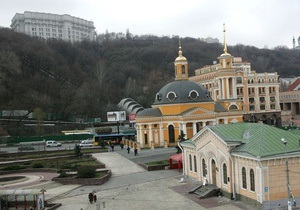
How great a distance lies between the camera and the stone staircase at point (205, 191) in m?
23.1

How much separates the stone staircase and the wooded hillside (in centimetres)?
5965

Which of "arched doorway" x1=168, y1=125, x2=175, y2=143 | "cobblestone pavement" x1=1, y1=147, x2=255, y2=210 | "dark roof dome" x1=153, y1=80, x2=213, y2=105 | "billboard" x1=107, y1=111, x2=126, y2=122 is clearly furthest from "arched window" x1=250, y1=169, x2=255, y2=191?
"billboard" x1=107, y1=111, x2=126, y2=122

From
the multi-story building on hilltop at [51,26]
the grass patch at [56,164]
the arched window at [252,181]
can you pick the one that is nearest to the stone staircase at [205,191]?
the arched window at [252,181]

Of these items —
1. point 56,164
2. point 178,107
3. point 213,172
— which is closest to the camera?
point 213,172

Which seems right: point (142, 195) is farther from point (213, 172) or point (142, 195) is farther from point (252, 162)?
point (252, 162)

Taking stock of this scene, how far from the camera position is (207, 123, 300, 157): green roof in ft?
65.8

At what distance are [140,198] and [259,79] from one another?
63.8m

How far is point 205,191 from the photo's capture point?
77.5ft

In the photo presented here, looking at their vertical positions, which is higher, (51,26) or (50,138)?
(51,26)

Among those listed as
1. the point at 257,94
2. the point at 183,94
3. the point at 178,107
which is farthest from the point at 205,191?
the point at 257,94

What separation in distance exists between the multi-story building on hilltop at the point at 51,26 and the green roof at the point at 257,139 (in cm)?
13606

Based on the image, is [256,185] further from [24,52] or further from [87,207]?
[24,52]

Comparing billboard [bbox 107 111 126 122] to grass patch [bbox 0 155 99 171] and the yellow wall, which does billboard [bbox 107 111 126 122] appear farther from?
grass patch [bbox 0 155 99 171]

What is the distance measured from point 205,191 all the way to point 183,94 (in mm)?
27468
